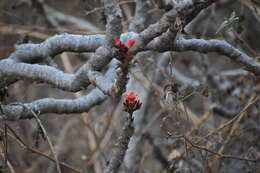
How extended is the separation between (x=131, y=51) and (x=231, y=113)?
2162 mm

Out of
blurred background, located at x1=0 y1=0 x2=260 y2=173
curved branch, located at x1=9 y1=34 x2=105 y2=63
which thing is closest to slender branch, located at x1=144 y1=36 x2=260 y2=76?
blurred background, located at x1=0 y1=0 x2=260 y2=173

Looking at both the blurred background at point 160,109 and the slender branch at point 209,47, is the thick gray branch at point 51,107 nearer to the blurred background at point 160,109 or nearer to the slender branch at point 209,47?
the blurred background at point 160,109

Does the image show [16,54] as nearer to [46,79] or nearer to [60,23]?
[46,79]

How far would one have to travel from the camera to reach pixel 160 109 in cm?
291

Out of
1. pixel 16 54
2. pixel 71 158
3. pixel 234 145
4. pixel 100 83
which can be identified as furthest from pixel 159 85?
pixel 100 83

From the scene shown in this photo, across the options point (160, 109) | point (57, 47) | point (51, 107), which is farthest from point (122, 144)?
point (160, 109)

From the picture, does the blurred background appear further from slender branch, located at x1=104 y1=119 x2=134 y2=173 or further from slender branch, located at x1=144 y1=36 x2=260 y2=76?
slender branch, located at x1=104 y1=119 x2=134 y2=173

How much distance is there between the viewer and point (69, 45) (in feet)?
5.08

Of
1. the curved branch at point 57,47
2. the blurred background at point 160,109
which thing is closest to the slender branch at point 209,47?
the blurred background at point 160,109

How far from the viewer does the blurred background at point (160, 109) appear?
183 centimetres

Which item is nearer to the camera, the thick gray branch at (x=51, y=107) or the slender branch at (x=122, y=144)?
the slender branch at (x=122, y=144)

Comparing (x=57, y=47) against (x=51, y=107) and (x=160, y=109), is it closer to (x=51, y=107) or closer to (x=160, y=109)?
(x=51, y=107)

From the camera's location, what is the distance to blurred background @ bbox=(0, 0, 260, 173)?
1.83m

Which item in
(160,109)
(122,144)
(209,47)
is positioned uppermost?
(209,47)
